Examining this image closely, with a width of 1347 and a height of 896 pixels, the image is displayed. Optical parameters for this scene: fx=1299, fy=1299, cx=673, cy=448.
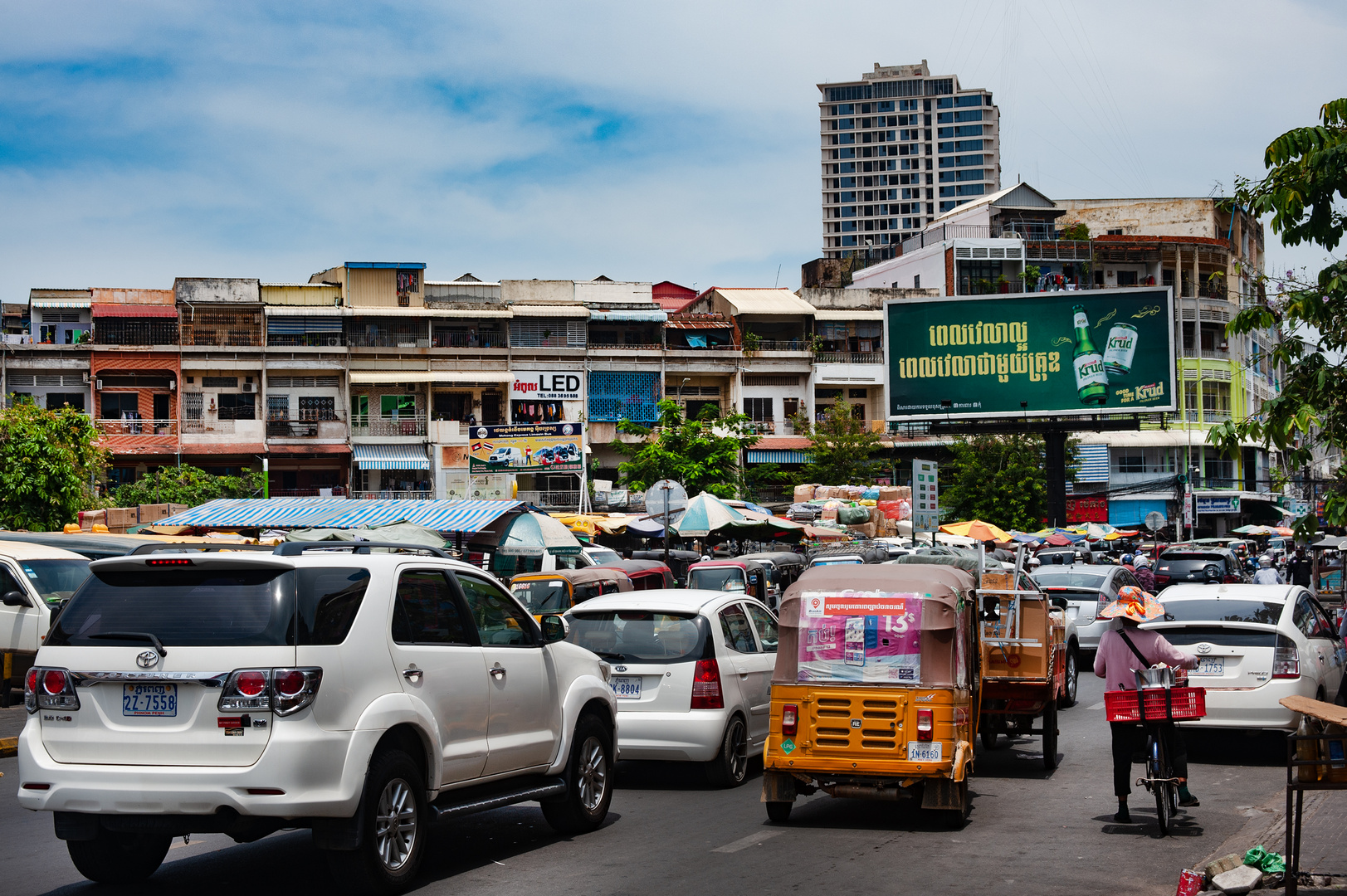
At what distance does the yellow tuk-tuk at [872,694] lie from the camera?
8.93 metres

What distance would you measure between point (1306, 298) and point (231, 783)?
6702mm

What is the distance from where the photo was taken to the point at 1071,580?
2195 centimetres

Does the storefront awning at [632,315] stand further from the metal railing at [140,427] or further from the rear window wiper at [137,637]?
the rear window wiper at [137,637]

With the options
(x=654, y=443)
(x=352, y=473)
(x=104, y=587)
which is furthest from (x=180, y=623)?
(x=352, y=473)

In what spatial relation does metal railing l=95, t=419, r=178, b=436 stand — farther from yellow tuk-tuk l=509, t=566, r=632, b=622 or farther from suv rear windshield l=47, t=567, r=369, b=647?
suv rear windshield l=47, t=567, r=369, b=647

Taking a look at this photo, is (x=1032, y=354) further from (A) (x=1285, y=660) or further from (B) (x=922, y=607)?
(B) (x=922, y=607)

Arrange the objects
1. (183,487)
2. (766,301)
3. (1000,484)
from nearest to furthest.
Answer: (183,487) → (1000,484) → (766,301)

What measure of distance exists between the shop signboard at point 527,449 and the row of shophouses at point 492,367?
21.2 ft

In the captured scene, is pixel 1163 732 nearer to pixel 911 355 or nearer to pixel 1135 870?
pixel 1135 870

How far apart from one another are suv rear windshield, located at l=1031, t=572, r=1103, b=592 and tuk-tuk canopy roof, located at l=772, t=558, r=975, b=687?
1239 centimetres

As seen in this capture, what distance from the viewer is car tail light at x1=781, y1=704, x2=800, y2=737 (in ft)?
30.3

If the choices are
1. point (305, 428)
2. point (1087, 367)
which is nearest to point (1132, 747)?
point (1087, 367)

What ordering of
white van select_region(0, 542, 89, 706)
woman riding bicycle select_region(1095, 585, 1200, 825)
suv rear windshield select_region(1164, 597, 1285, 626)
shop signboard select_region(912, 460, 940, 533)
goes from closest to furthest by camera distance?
woman riding bicycle select_region(1095, 585, 1200, 825)
suv rear windshield select_region(1164, 597, 1285, 626)
white van select_region(0, 542, 89, 706)
shop signboard select_region(912, 460, 940, 533)

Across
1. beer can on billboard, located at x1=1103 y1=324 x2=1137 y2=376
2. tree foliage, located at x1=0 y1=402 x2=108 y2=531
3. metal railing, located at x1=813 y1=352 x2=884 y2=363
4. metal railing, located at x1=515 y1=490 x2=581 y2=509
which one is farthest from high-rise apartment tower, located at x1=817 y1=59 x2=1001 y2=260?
tree foliage, located at x1=0 y1=402 x2=108 y2=531
